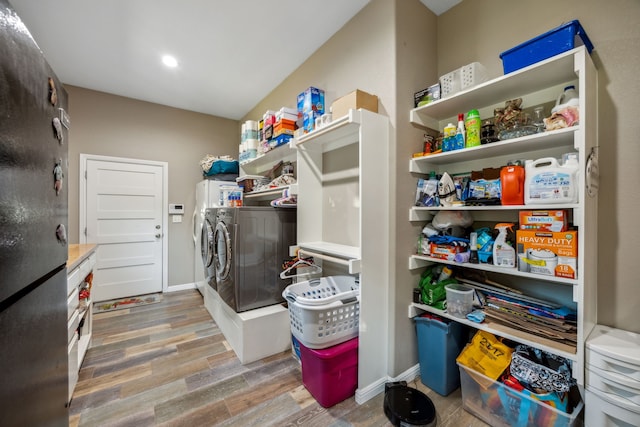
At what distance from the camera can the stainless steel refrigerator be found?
47 centimetres

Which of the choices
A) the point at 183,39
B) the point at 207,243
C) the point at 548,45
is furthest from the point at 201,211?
the point at 548,45

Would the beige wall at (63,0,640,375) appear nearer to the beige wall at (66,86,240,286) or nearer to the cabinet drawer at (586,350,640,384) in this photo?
the beige wall at (66,86,240,286)

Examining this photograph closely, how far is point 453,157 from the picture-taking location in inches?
67.7

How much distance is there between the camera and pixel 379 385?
5.65 feet

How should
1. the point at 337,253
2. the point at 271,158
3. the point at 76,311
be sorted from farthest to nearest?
the point at 271,158, the point at 337,253, the point at 76,311

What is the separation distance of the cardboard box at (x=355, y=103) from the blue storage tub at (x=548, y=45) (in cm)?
75

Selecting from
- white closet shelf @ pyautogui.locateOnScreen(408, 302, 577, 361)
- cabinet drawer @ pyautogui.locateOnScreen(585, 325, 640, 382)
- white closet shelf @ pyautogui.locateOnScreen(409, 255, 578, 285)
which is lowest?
white closet shelf @ pyautogui.locateOnScreen(408, 302, 577, 361)

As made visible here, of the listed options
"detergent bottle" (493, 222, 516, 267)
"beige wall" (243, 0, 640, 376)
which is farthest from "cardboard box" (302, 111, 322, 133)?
"detergent bottle" (493, 222, 516, 267)

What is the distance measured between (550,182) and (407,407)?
1.42m

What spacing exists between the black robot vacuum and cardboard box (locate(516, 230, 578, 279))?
3.05 feet

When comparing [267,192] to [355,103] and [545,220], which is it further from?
[545,220]

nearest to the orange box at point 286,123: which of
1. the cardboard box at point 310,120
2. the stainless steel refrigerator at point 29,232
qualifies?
the cardboard box at point 310,120

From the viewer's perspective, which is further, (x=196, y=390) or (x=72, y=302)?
(x=196, y=390)

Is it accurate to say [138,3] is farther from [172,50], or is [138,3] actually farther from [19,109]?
[19,109]
